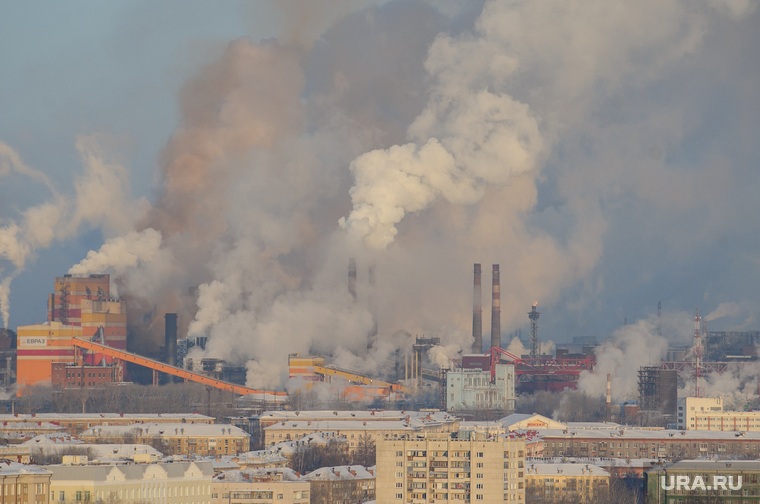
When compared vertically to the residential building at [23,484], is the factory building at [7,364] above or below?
above

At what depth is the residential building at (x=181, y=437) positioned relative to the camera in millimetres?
85500

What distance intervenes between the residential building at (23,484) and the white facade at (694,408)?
58.4 meters

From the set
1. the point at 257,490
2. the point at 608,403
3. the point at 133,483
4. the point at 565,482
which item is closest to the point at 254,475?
the point at 257,490

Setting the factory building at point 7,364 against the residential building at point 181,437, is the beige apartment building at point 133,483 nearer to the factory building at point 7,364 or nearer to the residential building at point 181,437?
the residential building at point 181,437

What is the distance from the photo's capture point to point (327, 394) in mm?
106000

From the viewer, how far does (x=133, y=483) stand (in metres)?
56.0

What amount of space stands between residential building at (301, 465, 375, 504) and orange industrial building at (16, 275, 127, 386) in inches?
1461

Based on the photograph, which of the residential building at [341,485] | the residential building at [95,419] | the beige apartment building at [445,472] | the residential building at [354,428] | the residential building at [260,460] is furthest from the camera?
the residential building at [95,419]

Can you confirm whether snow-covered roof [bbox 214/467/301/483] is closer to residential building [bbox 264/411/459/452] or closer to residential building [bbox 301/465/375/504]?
residential building [bbox 301/465/375/504]

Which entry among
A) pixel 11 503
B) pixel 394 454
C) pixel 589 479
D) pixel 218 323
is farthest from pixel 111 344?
pixel 11 503

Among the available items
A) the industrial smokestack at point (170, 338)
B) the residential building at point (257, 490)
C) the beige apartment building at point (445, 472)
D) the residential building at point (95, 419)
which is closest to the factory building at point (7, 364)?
the industrial smokestack at point (170, 338)

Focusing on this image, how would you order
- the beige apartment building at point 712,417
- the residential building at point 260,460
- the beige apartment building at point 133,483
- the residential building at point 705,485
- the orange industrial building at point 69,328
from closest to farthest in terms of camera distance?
the residential building at point 705,485, the beige apartment building at point 133,483, the residential building at point 260,460, the orange industrial building at point 69,328, the beige apartment building at point 712,417

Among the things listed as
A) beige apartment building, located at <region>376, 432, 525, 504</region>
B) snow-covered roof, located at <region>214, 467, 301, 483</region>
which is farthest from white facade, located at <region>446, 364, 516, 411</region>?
beige apartment building, located at <region>376, 432, 525, 504</region>

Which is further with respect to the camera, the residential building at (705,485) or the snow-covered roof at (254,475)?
the snow-covered roof at (254,475)
